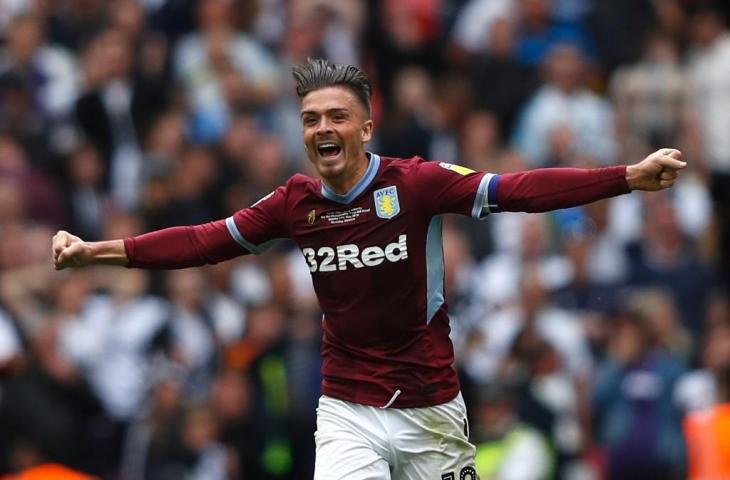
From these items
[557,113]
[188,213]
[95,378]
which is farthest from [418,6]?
[95,378]

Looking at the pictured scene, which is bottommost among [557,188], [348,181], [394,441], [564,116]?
[394,441]

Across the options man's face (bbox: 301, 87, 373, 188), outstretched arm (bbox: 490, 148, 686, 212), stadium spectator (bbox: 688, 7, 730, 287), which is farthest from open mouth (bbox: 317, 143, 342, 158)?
stadium spectator (bbox: 688, 7, 730, 287)

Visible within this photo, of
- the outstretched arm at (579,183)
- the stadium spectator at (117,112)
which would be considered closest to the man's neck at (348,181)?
the outstretched arm at (579,183)

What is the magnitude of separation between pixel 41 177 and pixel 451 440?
774 cm

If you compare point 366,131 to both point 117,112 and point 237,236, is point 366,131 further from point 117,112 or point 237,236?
point 117,112

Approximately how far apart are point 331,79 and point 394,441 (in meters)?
1.62

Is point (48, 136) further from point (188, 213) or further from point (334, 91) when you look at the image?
point (334, 91)

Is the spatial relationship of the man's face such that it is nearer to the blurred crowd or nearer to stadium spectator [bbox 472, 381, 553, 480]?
the blurred crowd

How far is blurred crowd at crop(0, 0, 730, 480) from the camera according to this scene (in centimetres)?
1256

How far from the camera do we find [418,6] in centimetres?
1659

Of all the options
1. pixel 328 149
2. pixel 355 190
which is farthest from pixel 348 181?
pixel 328 149

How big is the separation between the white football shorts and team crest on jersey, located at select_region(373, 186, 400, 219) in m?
0.86

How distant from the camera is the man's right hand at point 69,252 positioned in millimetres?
7602

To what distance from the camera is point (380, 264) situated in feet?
25.1
